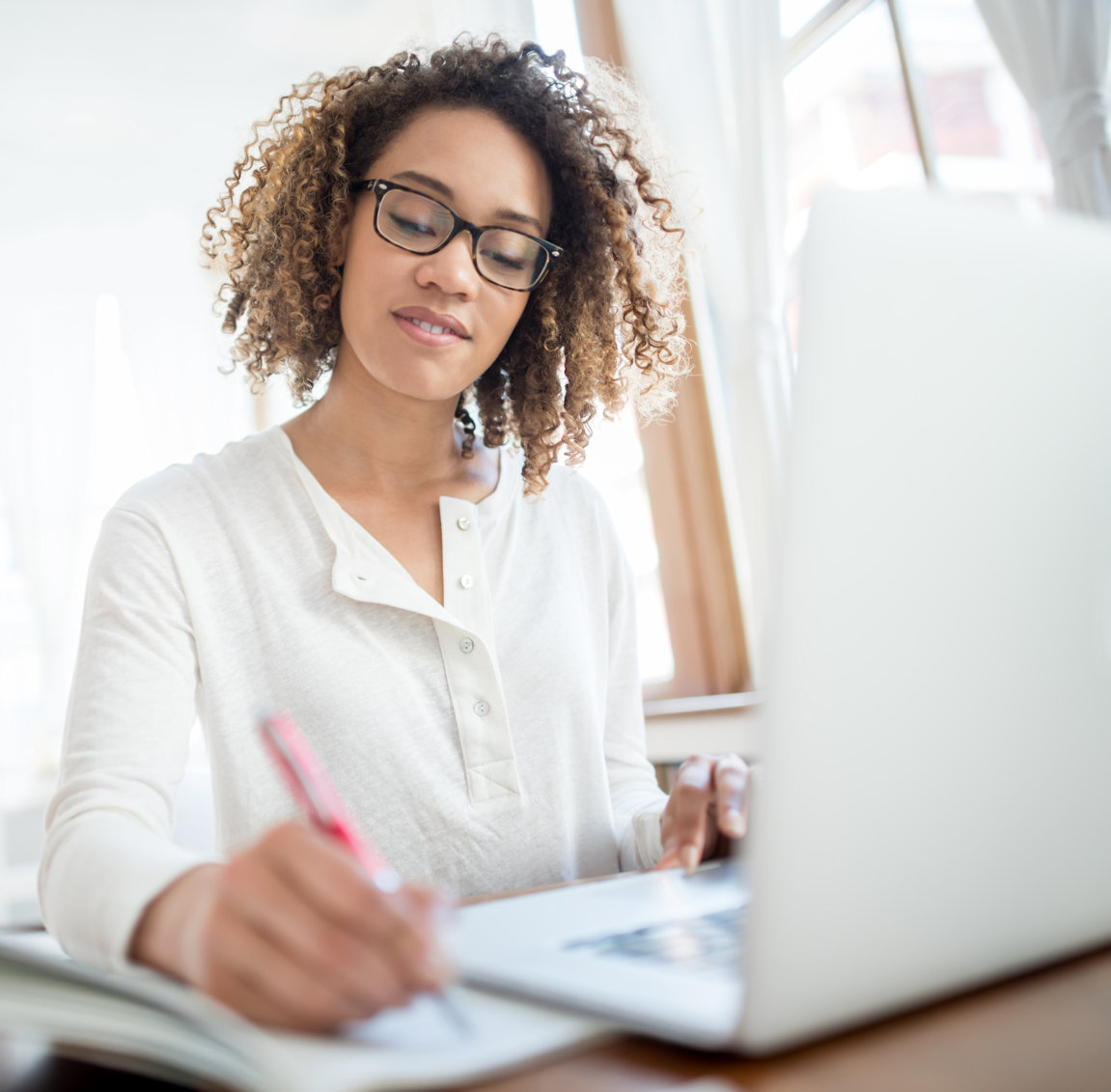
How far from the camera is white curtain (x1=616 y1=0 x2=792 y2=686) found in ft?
7.61

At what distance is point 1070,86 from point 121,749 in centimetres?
169

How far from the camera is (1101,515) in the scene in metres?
0.43

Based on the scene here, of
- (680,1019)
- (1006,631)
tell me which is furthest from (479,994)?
(1006,631)

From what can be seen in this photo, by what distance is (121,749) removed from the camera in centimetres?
76

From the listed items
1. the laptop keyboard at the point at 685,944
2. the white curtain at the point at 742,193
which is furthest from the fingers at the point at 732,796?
the white curtain at the point at 742,193

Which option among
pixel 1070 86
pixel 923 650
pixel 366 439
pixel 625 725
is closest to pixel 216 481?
pixel 366 439

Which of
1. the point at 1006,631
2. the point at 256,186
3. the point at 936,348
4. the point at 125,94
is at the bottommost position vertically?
the point at 1006,631

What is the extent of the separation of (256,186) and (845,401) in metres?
1.20

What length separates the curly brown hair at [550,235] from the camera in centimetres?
124

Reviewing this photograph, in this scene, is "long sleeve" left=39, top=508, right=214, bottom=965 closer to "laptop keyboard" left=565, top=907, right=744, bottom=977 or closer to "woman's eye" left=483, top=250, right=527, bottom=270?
"laptop keyboard" left=565, top=907, right=744, bottom=977

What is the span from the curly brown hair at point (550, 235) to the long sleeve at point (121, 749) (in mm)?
434

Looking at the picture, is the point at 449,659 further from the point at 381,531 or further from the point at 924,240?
the point at 924,240

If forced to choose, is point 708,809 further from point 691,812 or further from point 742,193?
point 742,193

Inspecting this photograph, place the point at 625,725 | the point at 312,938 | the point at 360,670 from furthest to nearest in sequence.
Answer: the point at 625,725, the point at 360,670, the point at 312,938
